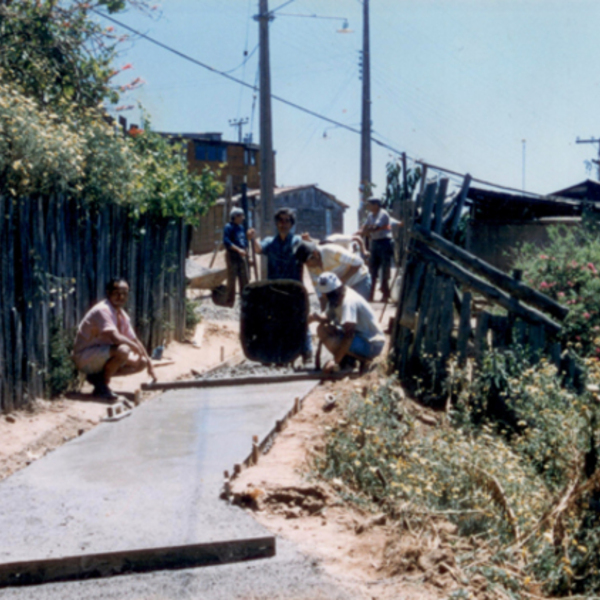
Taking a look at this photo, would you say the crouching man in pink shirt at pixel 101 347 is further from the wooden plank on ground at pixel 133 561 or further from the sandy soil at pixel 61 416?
the wooden plank on ground at pixel 133 561

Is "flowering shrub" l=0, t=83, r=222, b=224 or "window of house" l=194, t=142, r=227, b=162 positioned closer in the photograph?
"flowering shrub" l=0, t=83, r=222, b=224

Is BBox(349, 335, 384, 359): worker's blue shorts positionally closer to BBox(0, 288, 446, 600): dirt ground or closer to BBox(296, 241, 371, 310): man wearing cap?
BBox(296, 241, 371, 310): man wearing cap

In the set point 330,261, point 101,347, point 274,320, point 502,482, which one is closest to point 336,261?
point 330,261

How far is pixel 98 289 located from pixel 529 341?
4540mm

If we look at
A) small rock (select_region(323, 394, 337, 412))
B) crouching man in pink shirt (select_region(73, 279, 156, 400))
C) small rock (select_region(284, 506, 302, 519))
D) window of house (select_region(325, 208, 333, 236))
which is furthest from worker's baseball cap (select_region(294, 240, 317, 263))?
window of house (select_region(325, 208, 333, 236))

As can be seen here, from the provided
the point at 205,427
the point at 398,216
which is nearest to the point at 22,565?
the point at 205,427

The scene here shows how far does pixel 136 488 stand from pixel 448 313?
4.03 m

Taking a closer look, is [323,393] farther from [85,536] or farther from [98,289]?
[85,536]

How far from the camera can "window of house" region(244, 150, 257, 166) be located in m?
43.1

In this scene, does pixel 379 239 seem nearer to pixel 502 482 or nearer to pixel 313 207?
pixel 502 482

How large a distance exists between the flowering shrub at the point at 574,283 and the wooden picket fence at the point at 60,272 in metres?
4.80

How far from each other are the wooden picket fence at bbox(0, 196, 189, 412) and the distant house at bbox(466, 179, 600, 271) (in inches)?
295

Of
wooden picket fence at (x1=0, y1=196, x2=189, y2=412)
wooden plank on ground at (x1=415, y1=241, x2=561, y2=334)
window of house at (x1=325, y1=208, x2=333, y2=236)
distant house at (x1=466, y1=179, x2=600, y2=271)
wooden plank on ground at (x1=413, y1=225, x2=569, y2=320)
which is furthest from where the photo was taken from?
window of house at (x1=325, y1=208, x2=333, y2=236)

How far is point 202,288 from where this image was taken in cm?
1595
